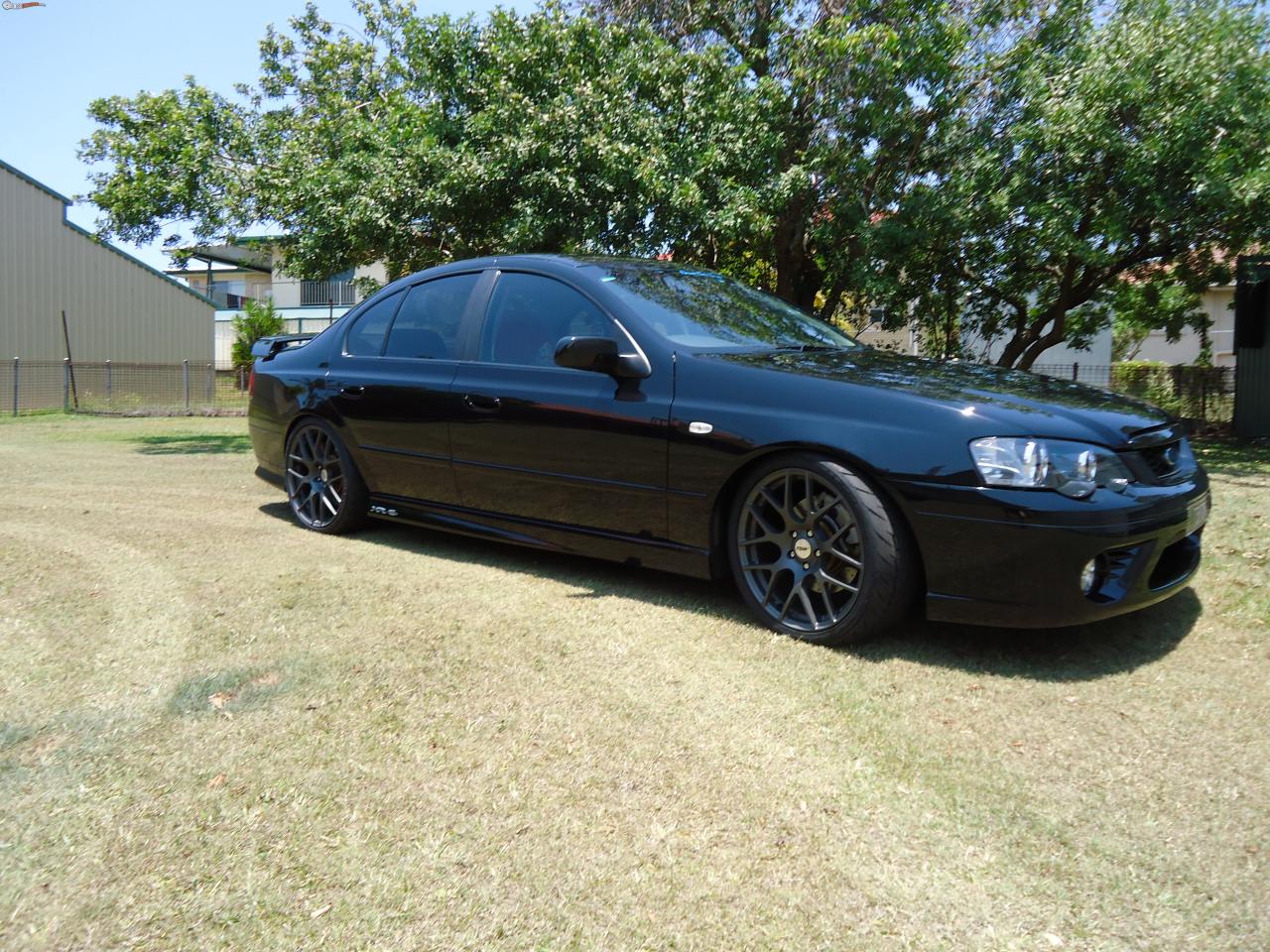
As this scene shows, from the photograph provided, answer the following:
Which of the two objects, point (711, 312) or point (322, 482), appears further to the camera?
point (322, 482)

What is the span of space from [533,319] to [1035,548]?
2.66 m

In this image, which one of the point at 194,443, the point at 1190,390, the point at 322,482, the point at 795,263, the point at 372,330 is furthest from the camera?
the point at 1190,390

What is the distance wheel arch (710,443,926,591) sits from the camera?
3.88m

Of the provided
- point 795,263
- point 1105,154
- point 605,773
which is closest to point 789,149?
point 795,263

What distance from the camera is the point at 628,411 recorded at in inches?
182

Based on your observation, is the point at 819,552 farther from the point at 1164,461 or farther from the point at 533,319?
the point at 533,319

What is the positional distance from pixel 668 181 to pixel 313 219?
4.43 meters

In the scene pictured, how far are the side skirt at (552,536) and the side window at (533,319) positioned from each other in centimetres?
79

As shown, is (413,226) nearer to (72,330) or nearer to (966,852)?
(966,852)

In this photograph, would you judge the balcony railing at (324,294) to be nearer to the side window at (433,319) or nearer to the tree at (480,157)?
the tree at (480,157)

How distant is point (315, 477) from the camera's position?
6363 mm

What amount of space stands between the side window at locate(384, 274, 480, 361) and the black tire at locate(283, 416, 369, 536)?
2.24 feet

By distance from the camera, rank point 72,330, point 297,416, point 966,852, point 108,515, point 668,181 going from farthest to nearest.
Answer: point 72,330 < point 668,181 < point 108,515 < point 297,416 < point 966,852

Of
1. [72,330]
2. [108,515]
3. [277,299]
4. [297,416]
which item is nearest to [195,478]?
[108,515]
